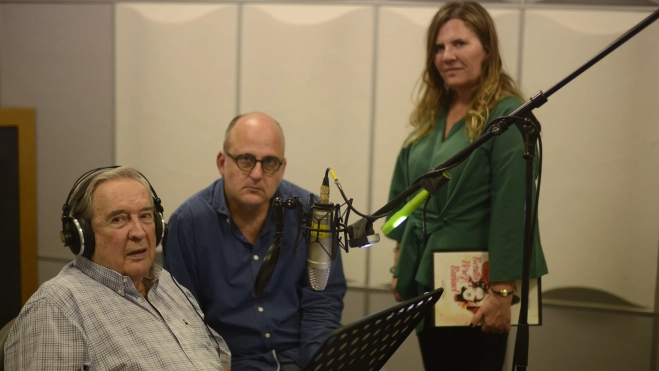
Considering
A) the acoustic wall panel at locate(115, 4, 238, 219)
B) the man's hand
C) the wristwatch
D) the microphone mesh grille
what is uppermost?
the acoustic wall panel at locate(115, 4, 238, 219)

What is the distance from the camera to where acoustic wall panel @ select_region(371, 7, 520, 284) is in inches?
117

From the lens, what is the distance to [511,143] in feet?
6.60

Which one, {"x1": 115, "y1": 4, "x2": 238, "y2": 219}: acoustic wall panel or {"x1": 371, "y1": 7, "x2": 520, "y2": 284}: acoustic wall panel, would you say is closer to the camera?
{"x1": 371, "y1": 7, "x2": 520, "y2": 284}: acoustic wall panel

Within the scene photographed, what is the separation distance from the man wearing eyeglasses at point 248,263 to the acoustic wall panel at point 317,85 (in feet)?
3.19

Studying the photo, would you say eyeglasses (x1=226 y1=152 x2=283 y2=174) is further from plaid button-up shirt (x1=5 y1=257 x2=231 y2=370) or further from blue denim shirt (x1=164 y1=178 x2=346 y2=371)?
plaid button-up shirt (x1=5 y1=257 x2=231 y2=370)

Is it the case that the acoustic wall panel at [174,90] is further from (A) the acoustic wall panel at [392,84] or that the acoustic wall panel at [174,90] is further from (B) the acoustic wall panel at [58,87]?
(A) the acoustic wall panel at [392,84]

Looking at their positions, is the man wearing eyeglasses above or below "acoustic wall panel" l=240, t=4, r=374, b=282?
below

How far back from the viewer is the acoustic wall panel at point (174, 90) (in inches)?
127

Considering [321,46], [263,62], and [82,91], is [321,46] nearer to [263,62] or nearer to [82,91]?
[263,62]

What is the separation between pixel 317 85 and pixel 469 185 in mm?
1274

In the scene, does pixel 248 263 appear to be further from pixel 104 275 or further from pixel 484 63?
pixel 484 63

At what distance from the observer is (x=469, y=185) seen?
2078 mm

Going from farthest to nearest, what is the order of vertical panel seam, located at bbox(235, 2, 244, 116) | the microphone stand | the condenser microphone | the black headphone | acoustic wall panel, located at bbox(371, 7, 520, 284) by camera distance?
vertical panel seam, located at bbox(235, 2, 244, 116) < acoustic wall panel, located at bbox(371, 7, 520, 284) < the black headphone < the microphone stand < the condenser microphone

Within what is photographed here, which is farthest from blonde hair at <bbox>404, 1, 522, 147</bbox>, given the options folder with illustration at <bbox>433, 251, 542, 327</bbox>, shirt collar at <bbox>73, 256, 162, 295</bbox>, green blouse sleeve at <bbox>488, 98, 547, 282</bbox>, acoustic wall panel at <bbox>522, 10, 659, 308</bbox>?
shirt collar at <bbox>73, 256, 162, 295</bbox>
